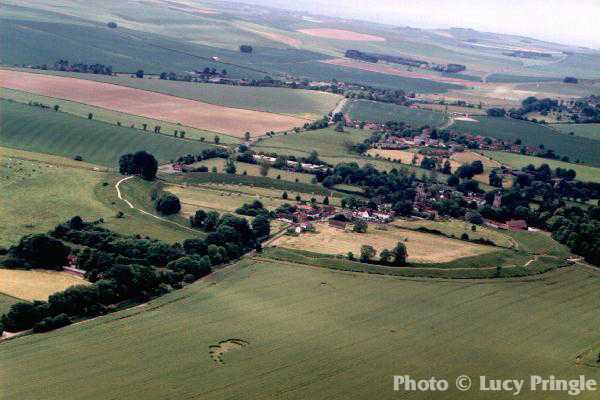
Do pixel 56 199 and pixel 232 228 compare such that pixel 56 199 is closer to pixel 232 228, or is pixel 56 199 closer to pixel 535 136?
pixel 232 228

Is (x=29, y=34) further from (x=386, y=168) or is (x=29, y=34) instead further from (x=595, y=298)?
(x=595, y=298)

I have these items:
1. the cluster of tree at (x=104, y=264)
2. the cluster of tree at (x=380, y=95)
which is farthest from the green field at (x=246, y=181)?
the cluster of tree at (x=380, y=95)

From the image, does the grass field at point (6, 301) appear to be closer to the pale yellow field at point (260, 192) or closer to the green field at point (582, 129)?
the pale yellow field at point (260, 192)

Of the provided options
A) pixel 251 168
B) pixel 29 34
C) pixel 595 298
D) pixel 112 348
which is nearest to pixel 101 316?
pixel 112 348

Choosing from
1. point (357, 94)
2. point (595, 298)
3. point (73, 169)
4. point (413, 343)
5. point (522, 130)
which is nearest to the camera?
point (413, 343)

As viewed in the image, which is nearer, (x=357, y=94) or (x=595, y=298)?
(x=595, y=298)

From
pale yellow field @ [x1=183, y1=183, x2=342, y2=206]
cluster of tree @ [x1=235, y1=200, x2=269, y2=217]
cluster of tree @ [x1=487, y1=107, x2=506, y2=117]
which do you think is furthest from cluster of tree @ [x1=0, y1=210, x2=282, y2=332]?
cluster of tree @ [x1=487, y1=107, x2=506, y2=117]
